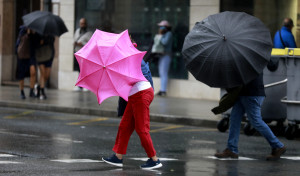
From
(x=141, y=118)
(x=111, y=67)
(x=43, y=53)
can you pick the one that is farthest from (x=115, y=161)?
(x=43, y=53)

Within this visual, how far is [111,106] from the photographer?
16.3 metres

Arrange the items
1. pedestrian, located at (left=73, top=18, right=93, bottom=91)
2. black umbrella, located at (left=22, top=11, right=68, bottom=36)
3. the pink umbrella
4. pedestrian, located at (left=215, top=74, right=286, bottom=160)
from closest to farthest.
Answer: the pink umbrella
pedestrian, located at (left=215, top=74, right=286, bottom=160)
black umbrella, located at (left=22, top=11, right=68, bottom=36)
pedestrian, located at (left=73, top=18, right=93, bottom=91)

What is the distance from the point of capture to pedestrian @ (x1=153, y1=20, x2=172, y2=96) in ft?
62.7

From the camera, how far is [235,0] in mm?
18266

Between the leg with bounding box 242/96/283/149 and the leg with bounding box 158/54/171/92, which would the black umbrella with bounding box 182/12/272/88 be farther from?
the leg with bounding box 158/54/171/92

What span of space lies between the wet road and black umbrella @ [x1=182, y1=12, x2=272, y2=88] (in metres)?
1.04

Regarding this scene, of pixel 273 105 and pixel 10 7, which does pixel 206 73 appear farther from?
pixel 10 7

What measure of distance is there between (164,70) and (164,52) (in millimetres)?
441

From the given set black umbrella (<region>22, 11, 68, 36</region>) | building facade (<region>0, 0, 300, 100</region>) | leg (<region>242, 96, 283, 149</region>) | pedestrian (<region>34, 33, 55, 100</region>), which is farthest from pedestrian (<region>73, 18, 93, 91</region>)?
leg (<region>242, 96, 283, 149</region>)

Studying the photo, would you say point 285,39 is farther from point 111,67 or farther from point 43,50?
point 111,67

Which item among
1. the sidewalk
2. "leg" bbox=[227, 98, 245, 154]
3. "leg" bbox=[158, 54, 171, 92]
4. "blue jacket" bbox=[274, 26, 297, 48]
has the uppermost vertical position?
"blue jacket" bbox=[274, 26, 297, 48]

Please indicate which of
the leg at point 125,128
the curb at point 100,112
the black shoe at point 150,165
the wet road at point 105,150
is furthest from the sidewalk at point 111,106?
the black shoe at point 150,165

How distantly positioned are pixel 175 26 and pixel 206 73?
404 inches

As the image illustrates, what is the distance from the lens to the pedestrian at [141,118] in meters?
8.49
